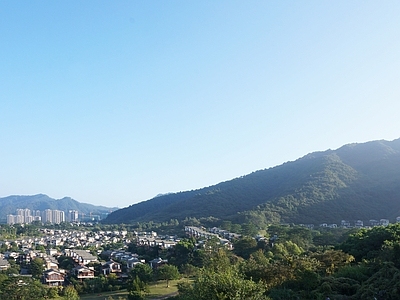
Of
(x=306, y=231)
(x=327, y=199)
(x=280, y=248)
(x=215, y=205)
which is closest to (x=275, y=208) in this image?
(x=327, y=199)

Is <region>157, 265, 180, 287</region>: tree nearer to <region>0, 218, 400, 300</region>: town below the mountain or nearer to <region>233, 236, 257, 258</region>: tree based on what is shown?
<region>0, 218, 400, 300</region>: town below the mountain

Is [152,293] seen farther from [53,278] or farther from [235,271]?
[235,271]

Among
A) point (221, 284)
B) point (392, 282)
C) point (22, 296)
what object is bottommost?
point (22, 296)

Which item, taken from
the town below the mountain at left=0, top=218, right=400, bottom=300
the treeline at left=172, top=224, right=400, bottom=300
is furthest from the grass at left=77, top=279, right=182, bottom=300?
the treeline at left=172, top=224, right=400, bottom=300

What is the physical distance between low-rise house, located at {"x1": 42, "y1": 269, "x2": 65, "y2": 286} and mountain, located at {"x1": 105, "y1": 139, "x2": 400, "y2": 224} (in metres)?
35.8

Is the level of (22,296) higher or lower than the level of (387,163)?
lower

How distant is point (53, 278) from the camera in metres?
31.3

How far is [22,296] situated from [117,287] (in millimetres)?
8662

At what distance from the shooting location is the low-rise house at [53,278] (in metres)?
30.8

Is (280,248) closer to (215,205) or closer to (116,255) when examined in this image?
(116,255)

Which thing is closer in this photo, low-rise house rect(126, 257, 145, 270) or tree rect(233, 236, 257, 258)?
tree rect(233, 236, 257, 258)

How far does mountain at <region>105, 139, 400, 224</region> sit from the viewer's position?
2513 inches

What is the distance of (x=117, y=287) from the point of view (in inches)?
1117

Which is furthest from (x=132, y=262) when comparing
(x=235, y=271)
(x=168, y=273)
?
(x=235, y=271)
